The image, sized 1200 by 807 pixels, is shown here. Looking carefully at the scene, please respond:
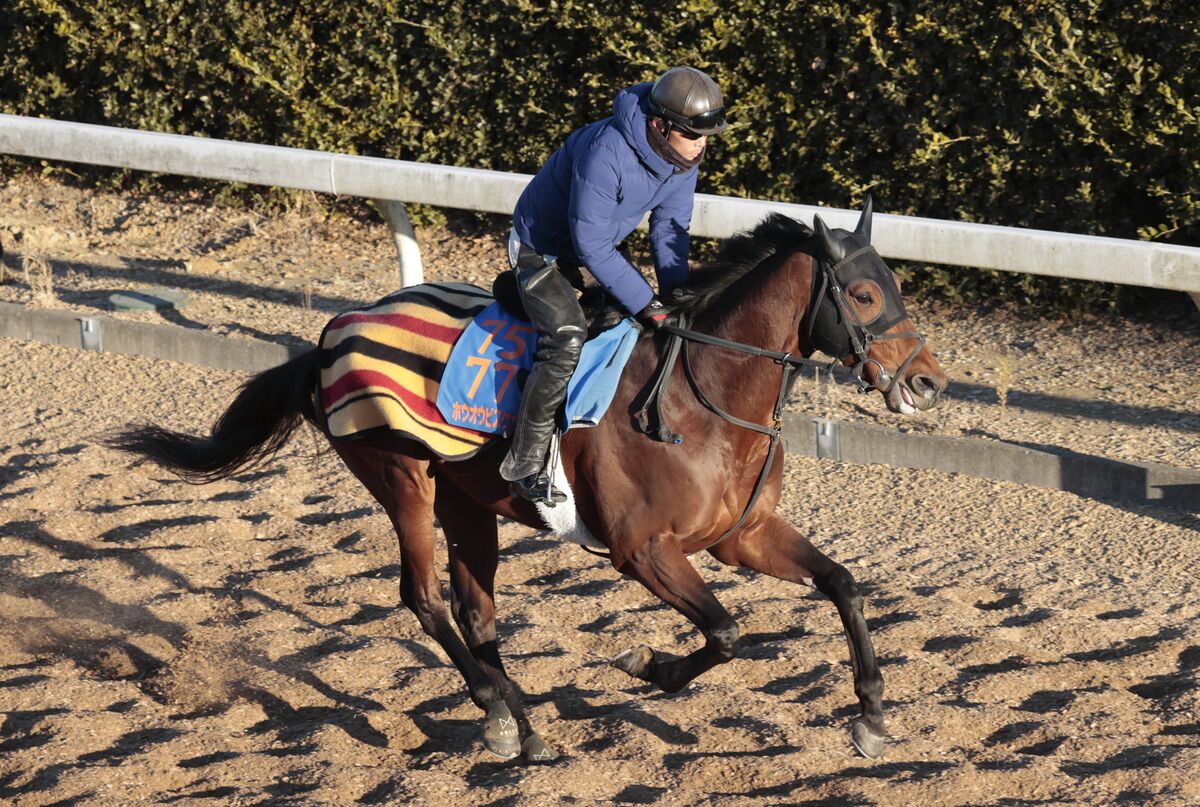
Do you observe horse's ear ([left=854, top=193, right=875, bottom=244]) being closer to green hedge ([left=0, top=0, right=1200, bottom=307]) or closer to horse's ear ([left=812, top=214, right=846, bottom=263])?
horse's ear ([left=812, top=214, right=846, bottom=263])

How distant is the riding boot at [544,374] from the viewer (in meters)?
4.93

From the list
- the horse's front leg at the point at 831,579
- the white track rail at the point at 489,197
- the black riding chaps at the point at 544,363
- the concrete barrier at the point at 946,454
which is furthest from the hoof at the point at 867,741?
the white track rail at the point at 489,197

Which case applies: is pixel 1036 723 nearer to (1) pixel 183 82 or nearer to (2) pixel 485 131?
(2) pixel 485 131

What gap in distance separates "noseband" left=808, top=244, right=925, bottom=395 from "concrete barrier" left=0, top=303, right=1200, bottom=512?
8.36 ft

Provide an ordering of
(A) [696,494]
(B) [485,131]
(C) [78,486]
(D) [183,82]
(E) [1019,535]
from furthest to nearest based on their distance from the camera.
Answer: (D) [183,82] < (B) [485,131] < (C) [78,486] < (E) [1019,535] < (A) [696,494]

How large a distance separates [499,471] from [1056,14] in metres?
4.54

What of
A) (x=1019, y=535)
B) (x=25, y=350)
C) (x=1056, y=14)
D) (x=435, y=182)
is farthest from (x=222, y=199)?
(x=1019, y=535)

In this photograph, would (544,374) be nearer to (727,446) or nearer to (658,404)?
(658,404)

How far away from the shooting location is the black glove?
5004mm

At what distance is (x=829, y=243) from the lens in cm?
457

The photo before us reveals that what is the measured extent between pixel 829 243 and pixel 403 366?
→ 1546mm

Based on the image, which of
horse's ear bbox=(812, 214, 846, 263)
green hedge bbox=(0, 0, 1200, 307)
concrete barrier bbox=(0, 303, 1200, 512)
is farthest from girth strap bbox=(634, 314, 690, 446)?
green hedge bbox=(0, 0, 1200, 307)

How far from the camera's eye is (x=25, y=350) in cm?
907

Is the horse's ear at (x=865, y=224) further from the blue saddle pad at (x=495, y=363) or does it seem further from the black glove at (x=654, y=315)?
the blue saddle pad at (x=495, y=363)
